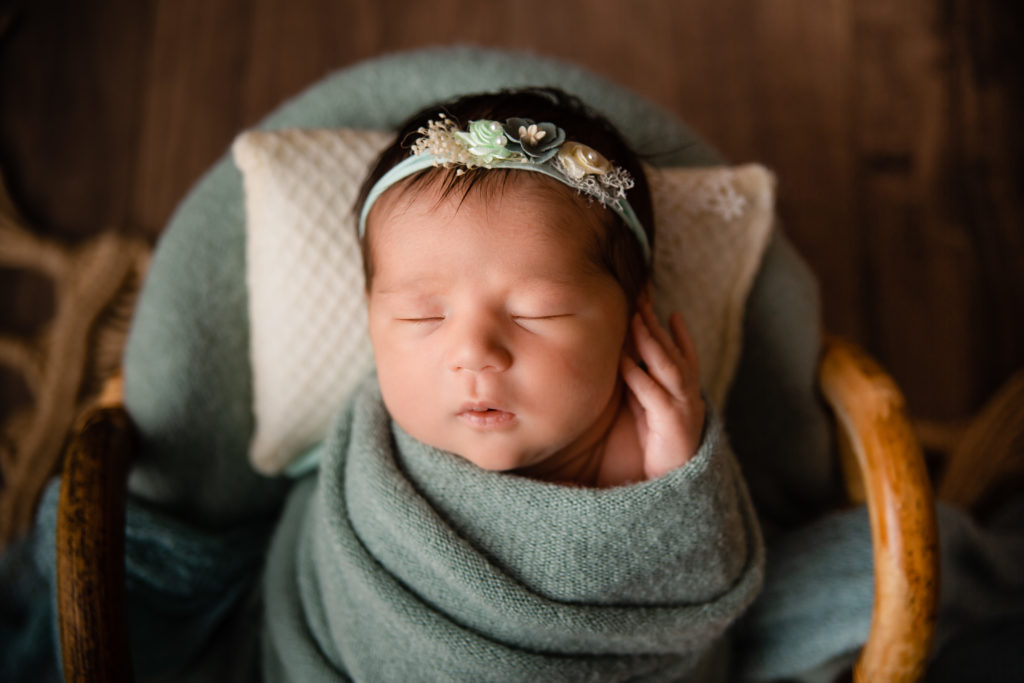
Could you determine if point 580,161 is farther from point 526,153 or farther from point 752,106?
point 752,106

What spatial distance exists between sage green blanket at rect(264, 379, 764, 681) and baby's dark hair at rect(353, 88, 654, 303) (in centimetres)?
23

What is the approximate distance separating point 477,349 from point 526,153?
0.75 feet

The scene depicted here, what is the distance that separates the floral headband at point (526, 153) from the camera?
82cm

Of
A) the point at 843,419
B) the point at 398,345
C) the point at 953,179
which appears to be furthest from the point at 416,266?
the point at 953,179

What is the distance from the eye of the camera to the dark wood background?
1670 millimetres

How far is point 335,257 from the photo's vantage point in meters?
1.02

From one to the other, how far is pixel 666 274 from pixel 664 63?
941 mm

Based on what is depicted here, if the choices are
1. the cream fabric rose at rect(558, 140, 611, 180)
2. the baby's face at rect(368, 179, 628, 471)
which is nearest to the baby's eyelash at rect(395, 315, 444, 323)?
the baby's face at rect(368, 179, 628, 471)

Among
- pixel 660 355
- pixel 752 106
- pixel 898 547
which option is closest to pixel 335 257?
pixel 660 355

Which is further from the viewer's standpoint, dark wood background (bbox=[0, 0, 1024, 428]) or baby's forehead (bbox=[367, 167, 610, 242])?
dark wood background (bbox=[0, 0, 1024, 428])

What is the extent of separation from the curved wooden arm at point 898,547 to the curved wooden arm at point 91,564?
0.91m

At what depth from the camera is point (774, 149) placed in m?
1.74

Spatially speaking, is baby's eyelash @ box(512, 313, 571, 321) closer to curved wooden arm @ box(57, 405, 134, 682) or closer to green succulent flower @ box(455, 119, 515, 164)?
green succulent flower @ box(455, 119, 515, 164)

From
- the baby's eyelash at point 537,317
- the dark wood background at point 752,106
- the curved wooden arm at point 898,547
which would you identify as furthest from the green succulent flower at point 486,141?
the dark wood background at point 752,106
